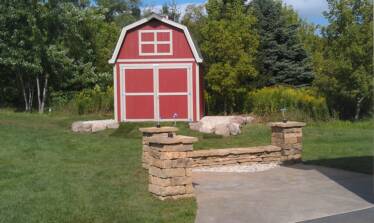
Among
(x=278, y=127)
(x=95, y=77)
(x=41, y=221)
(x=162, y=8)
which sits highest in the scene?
(x=162, y=8)

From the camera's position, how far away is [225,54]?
77.5ft

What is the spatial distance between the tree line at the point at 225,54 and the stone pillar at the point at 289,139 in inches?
376

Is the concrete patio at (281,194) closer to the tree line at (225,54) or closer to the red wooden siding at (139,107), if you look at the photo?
the red wooden siding at (139,107)

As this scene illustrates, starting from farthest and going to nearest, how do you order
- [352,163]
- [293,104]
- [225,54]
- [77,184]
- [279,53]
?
1. [279,53]
2. [225,54]
3. [293,104]
4. [352,163]
5. [77,184]

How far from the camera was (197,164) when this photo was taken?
10969 millimetres

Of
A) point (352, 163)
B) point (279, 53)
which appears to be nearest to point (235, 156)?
point (352, 163)

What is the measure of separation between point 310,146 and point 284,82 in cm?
1502

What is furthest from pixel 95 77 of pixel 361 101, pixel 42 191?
pixel 42 191

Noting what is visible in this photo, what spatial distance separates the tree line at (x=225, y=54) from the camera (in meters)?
20.9

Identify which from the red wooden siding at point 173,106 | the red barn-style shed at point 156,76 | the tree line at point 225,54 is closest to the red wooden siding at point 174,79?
the red barn-style shed at point 156,76

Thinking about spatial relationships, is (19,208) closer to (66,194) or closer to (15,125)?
(66,194)

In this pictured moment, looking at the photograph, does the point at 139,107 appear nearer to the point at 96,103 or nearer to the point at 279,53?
the point at 96,103

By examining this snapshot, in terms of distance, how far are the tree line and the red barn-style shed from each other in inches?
135

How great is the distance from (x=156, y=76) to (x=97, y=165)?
9.67 meters
